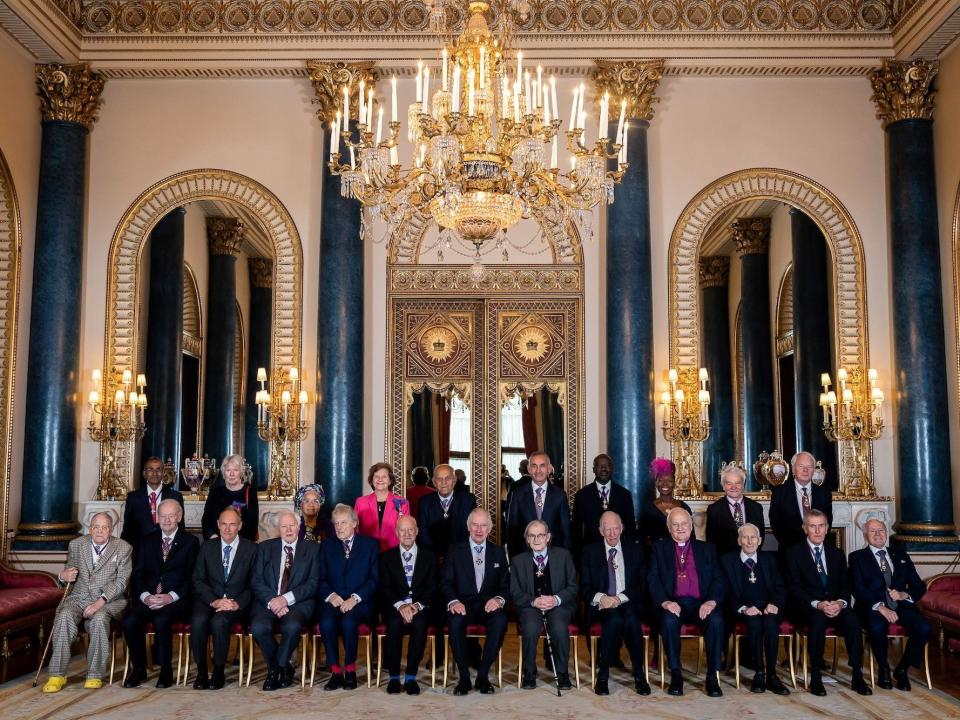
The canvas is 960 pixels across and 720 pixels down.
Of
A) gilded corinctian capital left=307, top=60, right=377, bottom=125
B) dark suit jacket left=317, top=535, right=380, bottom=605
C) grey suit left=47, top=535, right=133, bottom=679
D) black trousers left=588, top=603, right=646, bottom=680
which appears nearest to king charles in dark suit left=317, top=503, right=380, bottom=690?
dark suit jacket left=317, top=535, right=380, bottom=605

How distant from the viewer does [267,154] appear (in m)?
10.4

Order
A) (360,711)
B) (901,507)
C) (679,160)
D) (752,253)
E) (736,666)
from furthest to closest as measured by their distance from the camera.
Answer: (752,253) → (679,160) → (901,507) → (736,666) → (360,711)

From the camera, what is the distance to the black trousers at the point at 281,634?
22.5ft

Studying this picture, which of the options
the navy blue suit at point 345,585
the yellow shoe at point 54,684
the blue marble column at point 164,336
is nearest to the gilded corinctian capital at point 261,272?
the blue marble column at point 164,336

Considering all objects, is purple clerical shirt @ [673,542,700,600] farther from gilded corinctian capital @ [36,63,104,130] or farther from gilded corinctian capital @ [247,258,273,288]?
gilded corinctian capital @ [36,63,104,130]

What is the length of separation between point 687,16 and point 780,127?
151 centimetres

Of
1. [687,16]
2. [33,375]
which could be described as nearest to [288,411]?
[33,375]

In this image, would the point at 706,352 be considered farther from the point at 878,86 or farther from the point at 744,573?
the point at 744,573

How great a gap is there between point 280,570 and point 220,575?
439 millimetres

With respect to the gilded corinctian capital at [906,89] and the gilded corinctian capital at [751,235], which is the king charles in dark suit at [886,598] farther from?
the gilded corinctian capital at [751,235]

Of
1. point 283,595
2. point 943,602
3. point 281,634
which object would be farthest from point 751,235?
point 281,634

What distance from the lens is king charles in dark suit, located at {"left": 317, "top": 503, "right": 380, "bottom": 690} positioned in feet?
22.5

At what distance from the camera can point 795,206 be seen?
10344 mm

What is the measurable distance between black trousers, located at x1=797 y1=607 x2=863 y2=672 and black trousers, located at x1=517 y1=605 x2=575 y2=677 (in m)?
1.68
